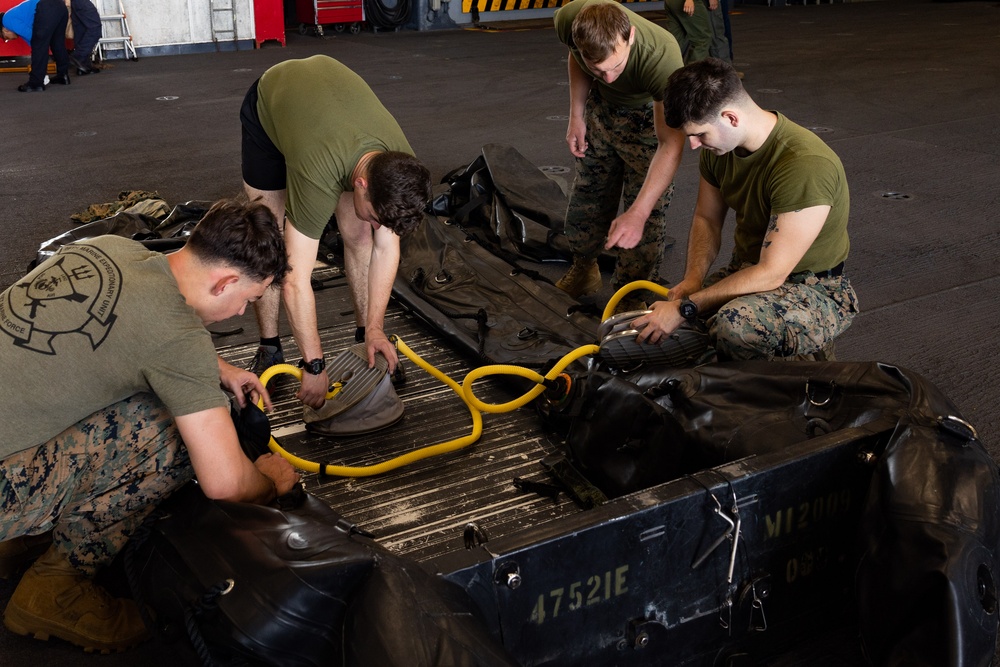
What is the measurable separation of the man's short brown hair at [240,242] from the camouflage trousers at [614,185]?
1.98m

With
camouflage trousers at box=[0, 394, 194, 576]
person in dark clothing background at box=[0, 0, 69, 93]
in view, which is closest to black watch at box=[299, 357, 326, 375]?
camouflage trousers at box=[0, 394, 194, 576]

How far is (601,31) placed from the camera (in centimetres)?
313

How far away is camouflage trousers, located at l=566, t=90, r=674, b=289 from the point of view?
12.1 ft

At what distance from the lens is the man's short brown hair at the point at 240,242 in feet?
6.60

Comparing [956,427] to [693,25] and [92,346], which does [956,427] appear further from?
[693,25]

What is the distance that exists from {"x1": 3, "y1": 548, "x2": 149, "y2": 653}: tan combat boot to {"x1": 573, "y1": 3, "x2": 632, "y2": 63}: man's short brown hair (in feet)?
7.35

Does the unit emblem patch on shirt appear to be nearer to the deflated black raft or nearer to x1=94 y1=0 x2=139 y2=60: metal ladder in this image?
the deflated black raft

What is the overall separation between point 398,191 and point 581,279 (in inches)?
66.2

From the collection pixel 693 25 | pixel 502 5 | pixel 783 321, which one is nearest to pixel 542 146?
pixel 693 25

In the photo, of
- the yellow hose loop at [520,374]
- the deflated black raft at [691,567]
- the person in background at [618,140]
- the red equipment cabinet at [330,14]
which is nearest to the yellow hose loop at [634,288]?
the person in background at [618,140]

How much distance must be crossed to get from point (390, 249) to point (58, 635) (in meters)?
1.50

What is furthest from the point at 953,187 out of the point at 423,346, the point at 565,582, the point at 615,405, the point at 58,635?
the point at 58,635

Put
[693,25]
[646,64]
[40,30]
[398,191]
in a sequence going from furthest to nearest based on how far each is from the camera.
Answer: [40,30] → [693,25] → [646,64] → [398,191]

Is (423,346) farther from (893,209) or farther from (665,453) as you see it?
(893,209)
